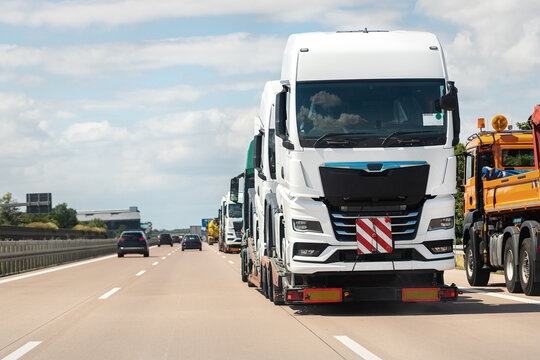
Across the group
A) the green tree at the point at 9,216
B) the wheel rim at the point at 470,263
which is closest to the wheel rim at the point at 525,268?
the wheel rim at the point at 470,263

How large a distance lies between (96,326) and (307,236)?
311cm

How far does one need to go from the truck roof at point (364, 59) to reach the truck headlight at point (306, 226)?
2.04m

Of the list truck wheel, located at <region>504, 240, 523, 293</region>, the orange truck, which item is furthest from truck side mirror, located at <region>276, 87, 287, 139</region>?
truck wheel, located at <region>504, 240, 523, 293</region>

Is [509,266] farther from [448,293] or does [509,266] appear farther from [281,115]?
[281,115]

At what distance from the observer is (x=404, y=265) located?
11477mm

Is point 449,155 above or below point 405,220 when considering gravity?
above

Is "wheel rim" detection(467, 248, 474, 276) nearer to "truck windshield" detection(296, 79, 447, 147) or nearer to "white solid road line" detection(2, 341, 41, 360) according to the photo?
"truck windshield" detection(296, 79, 447, 147)

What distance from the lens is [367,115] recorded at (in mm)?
11531

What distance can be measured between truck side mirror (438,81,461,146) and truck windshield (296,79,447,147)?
0.46ft

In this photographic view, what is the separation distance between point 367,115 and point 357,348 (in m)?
4.03

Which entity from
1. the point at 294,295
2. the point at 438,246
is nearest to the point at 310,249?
the point at 294,295

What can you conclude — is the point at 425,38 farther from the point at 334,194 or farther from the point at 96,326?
the point at 96,326

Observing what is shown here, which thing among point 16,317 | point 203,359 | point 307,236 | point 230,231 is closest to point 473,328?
point 307,236

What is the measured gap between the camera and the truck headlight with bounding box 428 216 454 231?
11.5 meters
